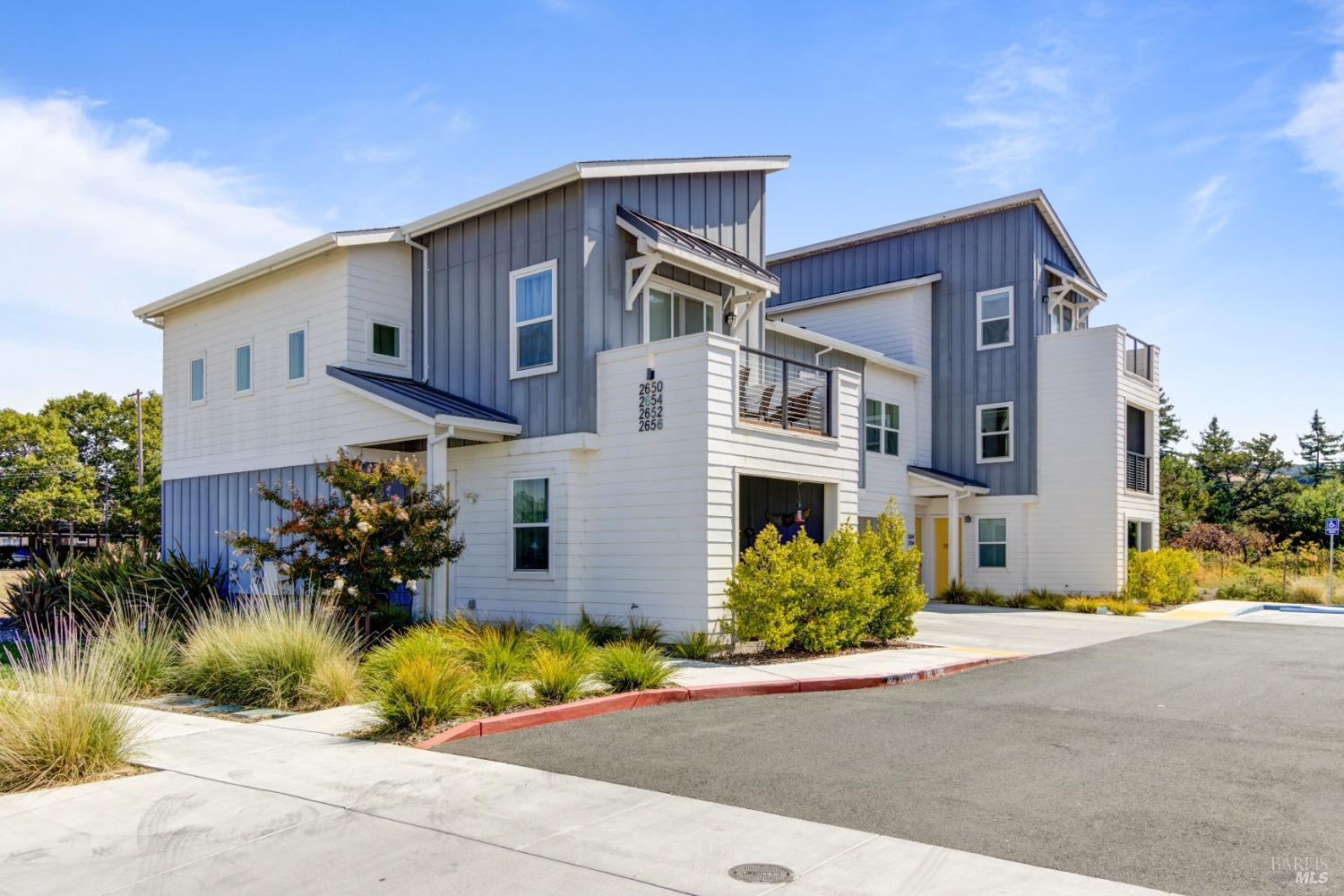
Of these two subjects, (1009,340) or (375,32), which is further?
(1009,340)

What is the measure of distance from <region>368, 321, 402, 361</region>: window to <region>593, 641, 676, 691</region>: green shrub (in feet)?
28.9

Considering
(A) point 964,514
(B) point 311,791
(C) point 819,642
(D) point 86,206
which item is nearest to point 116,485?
(D) point 86,206

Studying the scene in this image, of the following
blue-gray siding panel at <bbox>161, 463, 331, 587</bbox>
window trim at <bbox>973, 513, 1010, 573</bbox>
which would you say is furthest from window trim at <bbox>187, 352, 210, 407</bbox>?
window trim at <bbox>973, 513, 1010, 573</bbox>

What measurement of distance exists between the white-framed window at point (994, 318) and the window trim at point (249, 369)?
17178 millimetres

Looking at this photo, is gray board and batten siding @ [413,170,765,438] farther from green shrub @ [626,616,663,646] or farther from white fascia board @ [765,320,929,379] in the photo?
green shrub @ [626,616,663,646]

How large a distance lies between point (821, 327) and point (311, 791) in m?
22.8

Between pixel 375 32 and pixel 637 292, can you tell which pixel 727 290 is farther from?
pixel 375 32

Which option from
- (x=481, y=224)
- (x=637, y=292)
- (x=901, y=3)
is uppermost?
(x=901, y=3)

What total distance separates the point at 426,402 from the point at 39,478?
130 ft

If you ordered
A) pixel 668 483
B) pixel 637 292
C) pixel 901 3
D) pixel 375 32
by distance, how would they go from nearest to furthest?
1. pixel 901 3
2. pixel 375 32
3. pixel 668 483
4. pixel 637 292

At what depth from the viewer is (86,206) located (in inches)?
623

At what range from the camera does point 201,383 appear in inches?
787

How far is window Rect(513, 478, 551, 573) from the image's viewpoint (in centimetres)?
1521

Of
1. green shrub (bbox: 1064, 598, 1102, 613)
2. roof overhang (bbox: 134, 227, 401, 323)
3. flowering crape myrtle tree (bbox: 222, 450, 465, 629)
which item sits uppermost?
roof overhang (bbox: 134, 227, 401, 323)
